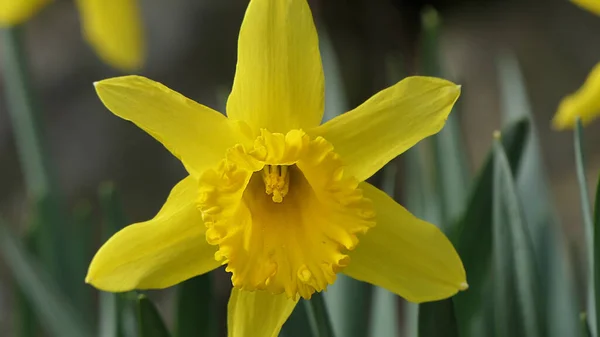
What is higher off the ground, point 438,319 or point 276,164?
point 276,164

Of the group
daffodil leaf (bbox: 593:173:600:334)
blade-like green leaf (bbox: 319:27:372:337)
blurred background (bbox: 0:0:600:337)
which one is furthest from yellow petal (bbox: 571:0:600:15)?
blurred background (bbox: 0:0:600:337)

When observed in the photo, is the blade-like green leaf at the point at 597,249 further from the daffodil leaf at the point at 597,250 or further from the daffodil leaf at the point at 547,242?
the daffodil leaf at the point at 547,242

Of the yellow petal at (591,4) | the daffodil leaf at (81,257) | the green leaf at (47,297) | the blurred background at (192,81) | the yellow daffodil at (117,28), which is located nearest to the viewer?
the yellow petal at (591,4)

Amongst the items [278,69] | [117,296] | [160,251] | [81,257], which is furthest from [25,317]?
[278,69]

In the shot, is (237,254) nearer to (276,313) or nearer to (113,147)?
(276,313)

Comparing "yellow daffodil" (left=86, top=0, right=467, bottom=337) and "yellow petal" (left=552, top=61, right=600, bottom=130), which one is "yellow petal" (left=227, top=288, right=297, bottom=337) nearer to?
"yellow daffodil" (left=86, top=0, right=467, bottom=337)

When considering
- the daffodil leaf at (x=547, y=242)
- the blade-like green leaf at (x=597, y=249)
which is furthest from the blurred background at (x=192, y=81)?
the blade-like green leaf at (x=597, y=249)

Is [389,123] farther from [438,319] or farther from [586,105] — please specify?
[586,105]

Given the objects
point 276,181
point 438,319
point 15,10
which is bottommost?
point 438,319
